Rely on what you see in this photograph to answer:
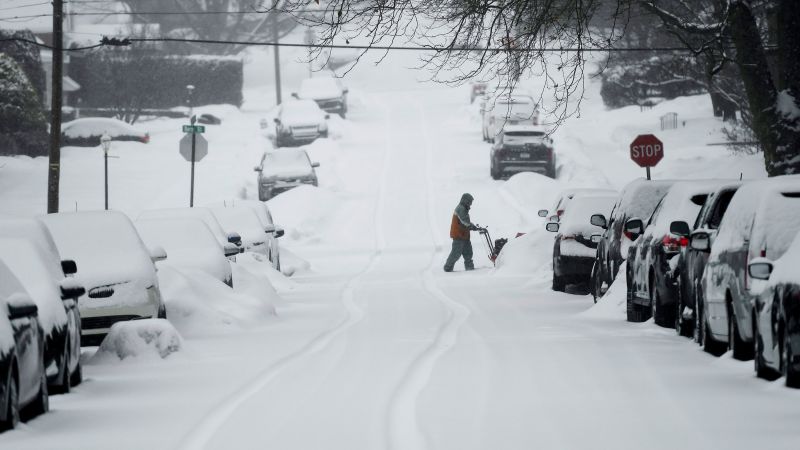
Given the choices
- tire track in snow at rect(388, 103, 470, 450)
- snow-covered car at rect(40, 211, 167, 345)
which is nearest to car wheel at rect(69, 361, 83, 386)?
tire track in snow at rect(388, 103, 470, 450)

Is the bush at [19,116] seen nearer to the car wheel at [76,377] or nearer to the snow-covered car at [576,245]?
the snow-covered car at [576,245]

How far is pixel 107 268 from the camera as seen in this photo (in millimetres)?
16859

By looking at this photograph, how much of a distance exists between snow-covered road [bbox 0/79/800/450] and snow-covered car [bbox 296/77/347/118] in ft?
170

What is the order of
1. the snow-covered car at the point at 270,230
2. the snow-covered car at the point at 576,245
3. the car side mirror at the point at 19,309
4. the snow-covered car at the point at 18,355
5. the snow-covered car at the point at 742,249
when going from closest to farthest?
the snow-covered car at the point at 18,355 < the car side mirror at the point at 19,309 < the snow-covered car at the point at 742,249 < the snow-covered car at the point at 576,245 < the snow-covered car at the point at 270,230

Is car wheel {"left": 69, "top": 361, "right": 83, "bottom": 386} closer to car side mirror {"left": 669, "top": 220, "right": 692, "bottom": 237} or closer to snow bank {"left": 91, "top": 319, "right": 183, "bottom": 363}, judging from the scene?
snow bank {"left": 91, "top": 319, "right": 183, "bottom": 363}

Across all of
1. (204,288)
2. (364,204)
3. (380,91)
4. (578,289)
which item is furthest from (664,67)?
(380,91)

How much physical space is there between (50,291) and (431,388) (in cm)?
316

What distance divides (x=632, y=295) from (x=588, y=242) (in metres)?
6.20

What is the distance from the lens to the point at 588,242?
81.3ft

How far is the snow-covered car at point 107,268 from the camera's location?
1652 cm

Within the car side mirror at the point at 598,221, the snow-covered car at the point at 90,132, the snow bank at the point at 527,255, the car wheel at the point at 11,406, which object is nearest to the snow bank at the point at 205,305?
the car side mirror at the point at 598,221

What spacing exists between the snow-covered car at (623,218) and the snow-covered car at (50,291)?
8.85m

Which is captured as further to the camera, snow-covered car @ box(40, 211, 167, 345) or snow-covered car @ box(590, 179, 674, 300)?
snow-covered car @ box(590, 179, 674, 300)

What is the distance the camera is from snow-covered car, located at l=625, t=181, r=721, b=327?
17000 mm
